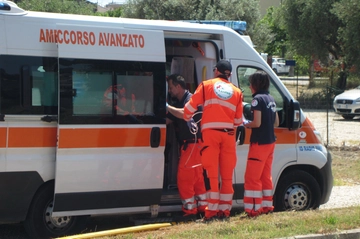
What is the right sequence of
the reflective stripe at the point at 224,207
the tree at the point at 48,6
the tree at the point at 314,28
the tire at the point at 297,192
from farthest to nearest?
the tree at the point at 314,28 → the tree at the point at 48,6 → the tire at the point at 297,192 → the reflective stripe at the point at 224,207

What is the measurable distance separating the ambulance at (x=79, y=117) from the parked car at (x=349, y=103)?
15199 millimetres

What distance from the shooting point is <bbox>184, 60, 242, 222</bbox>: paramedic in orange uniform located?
643cm

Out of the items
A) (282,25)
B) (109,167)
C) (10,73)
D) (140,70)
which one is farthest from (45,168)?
(282,25)

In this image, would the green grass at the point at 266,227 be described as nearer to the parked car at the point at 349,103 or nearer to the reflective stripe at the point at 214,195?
the reflective stripe at the point at 214,195

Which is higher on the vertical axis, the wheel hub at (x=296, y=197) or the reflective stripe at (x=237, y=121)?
the reflective stripe at (x=237, y=121)

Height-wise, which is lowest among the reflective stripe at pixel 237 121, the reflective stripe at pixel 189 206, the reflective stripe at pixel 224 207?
Answer: the reflective stripe at pixel 189 206

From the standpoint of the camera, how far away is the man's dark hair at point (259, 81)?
6.84m

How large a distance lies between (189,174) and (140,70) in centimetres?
146

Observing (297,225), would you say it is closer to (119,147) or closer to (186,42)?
(119,147)

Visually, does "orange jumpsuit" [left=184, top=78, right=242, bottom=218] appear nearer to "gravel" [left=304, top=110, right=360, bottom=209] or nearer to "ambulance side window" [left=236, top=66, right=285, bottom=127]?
"ambulance side window" [left=236, top=66, right=285, bottom=127]

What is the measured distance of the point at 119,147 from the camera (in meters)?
6.34

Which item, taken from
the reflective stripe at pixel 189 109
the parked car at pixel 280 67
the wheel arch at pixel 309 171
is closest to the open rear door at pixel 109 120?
the reflective stripe at pixel 189 109

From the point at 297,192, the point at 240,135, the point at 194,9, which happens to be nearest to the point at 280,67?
the point at 194,9

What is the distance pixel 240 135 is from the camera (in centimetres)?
710
